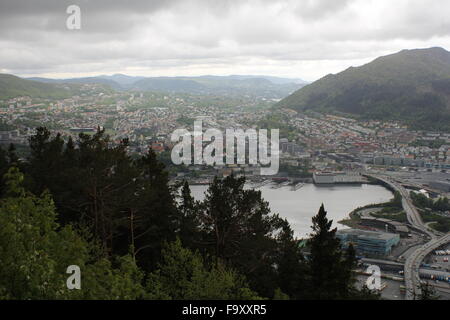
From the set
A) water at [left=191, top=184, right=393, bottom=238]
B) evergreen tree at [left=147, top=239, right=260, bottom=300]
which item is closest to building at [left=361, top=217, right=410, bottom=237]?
water at [left=191, top=184, right=393, bottom=238]

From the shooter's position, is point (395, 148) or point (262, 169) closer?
point (262, 169)

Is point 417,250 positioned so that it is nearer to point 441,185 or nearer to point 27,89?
point 441,185

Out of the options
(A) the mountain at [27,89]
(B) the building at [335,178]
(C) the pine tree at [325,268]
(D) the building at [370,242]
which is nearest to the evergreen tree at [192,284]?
(C) the pine tree at [325,268]

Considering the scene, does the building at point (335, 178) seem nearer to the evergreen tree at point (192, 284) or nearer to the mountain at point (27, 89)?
the evergreen tree at point (192, 284)

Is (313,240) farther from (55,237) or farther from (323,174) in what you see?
(323,174)

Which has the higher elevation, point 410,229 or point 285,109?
point 285,109

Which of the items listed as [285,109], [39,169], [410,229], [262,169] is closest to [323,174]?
[262,169]
